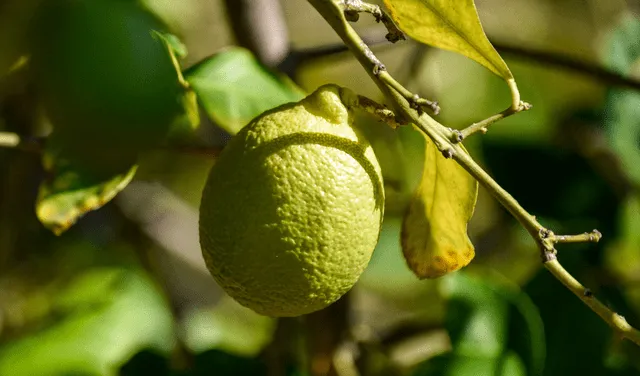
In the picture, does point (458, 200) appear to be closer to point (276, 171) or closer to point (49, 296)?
point (276, 171)

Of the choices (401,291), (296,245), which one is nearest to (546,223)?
(401,291)

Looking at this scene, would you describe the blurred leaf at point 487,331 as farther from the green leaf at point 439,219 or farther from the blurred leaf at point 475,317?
the green leaf at point 439,219

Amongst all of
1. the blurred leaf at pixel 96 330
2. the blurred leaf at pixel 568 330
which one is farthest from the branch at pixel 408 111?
the blurred leaf at pixel 96 330

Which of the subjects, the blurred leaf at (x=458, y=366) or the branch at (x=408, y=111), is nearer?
the branch at (x=408, y=111)

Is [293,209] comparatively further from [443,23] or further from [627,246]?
[627,246]

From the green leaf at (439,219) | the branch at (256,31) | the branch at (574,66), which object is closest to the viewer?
the green leaf at (439,219)

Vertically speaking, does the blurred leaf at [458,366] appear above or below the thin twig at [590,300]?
below

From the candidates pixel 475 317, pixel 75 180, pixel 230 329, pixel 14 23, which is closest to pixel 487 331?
pixel 475 317
